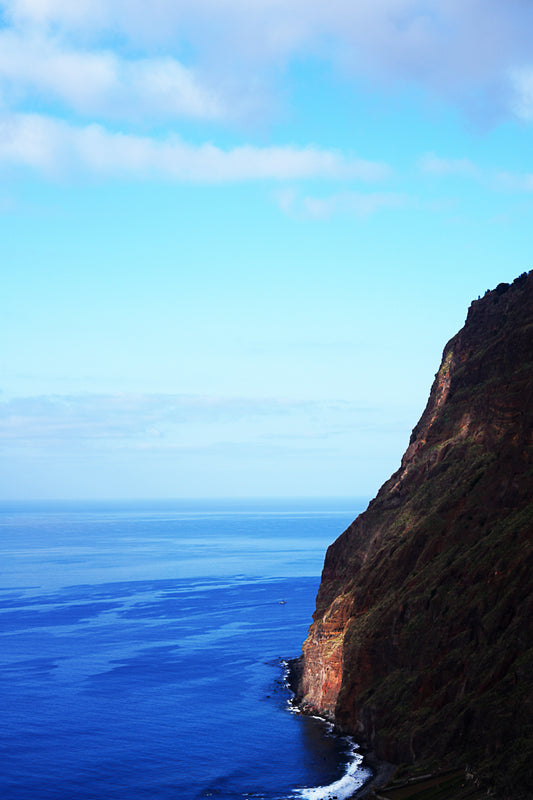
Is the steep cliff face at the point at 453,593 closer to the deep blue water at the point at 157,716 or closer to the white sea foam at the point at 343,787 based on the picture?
the white sea foam at the point at 343,787

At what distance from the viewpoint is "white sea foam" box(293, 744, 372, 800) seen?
243 ft

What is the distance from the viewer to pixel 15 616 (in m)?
185

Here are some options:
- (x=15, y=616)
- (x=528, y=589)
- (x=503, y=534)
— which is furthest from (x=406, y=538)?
(x=15, y=616)

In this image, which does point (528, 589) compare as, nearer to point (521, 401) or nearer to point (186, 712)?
point (521, 401)

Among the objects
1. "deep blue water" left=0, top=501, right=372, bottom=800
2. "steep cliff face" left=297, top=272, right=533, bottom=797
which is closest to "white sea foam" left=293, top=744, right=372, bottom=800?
"deep blue water" left=0, top=501, right=372, bottom=800

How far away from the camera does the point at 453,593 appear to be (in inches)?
3383

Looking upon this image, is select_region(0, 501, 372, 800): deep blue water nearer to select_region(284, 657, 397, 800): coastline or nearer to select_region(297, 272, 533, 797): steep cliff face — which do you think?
select_region(284, 657, 397, 800): coastline

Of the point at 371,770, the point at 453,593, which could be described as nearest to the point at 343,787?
the point at 371,770

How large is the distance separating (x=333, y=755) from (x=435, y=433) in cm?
4864

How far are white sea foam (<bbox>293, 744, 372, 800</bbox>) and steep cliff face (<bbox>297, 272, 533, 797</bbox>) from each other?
382 cm

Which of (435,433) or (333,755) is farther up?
(435,433)

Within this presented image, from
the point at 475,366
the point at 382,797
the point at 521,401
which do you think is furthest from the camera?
the point at 475,366

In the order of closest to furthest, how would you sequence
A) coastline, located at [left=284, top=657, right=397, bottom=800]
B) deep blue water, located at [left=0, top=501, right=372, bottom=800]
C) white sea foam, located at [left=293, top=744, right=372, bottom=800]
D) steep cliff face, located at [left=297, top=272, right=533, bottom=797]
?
coastline, located at [left=284, top=657, right=397, bottom=800], steep cliff face, located at [left=297, top=272, right=533, bottom=797], white sea foam, located at [left=293, top=744, right=372, bottom=800], deep blue water, located at [left=0, top=501, right=372, bottom=800]

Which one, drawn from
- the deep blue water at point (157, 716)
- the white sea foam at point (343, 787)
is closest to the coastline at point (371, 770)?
the white sea foam at point (343, 787)
